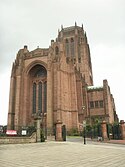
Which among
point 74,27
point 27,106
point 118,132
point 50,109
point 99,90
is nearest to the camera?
point 118,132

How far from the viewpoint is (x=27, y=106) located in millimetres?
45938

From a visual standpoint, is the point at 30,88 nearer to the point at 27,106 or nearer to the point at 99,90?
the point at 27,106

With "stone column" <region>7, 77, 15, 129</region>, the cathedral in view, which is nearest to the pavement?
the cathedral

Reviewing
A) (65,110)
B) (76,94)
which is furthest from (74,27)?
(65,110)

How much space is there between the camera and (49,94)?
42375mm

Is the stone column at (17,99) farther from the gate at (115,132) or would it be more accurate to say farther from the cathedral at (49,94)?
the gate at (115,132)

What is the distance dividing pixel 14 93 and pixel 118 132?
2633cm

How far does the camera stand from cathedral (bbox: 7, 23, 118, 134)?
139 feet

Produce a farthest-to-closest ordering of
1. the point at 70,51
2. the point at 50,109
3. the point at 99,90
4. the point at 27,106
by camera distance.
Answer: the point at 70,51, the point at 99,90, the point at 27,106, the point at 50,109

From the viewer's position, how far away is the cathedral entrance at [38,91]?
45.1m

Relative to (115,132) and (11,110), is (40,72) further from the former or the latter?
(115,132)

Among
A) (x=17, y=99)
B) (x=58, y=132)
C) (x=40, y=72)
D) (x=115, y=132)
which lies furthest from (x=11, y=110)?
(x=115, y=132)

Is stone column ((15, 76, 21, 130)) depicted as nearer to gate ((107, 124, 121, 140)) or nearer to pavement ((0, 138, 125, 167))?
gate ((107, 124, 121, 140))

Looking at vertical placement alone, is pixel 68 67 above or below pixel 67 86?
above
